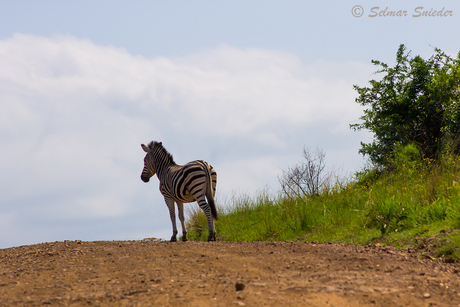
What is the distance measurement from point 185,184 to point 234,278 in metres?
6.10

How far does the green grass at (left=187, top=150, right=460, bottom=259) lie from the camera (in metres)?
7.86

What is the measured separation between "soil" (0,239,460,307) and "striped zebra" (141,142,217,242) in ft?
10.1

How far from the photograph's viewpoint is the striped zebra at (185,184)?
1084 centimetres

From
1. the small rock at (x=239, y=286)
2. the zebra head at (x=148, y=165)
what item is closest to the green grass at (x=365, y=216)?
the zebra head at (x=148, y=165)

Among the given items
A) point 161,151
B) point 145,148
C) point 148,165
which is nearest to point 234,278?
point 161,151

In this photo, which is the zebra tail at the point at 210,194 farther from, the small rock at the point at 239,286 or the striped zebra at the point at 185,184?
the small rock at the point at 239,286

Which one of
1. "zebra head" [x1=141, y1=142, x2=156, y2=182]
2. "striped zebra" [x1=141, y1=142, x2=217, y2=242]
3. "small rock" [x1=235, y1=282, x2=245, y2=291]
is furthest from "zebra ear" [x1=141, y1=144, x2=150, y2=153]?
"small rock" [x1=235, y1=282, x2=245, y2=291]

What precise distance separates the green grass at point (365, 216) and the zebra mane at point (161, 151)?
2.80 m

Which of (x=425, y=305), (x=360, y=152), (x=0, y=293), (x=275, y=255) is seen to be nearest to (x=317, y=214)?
(x=275, y=255)

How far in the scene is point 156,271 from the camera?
5.79 m

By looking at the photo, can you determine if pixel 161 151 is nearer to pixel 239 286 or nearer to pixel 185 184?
pixel 185 184

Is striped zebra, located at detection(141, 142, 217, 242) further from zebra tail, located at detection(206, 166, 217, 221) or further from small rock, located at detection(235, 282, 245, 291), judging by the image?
small rock, located at detection(235, 282, 245, 291)

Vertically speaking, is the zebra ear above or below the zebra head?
above

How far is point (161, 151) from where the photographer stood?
1270cm
